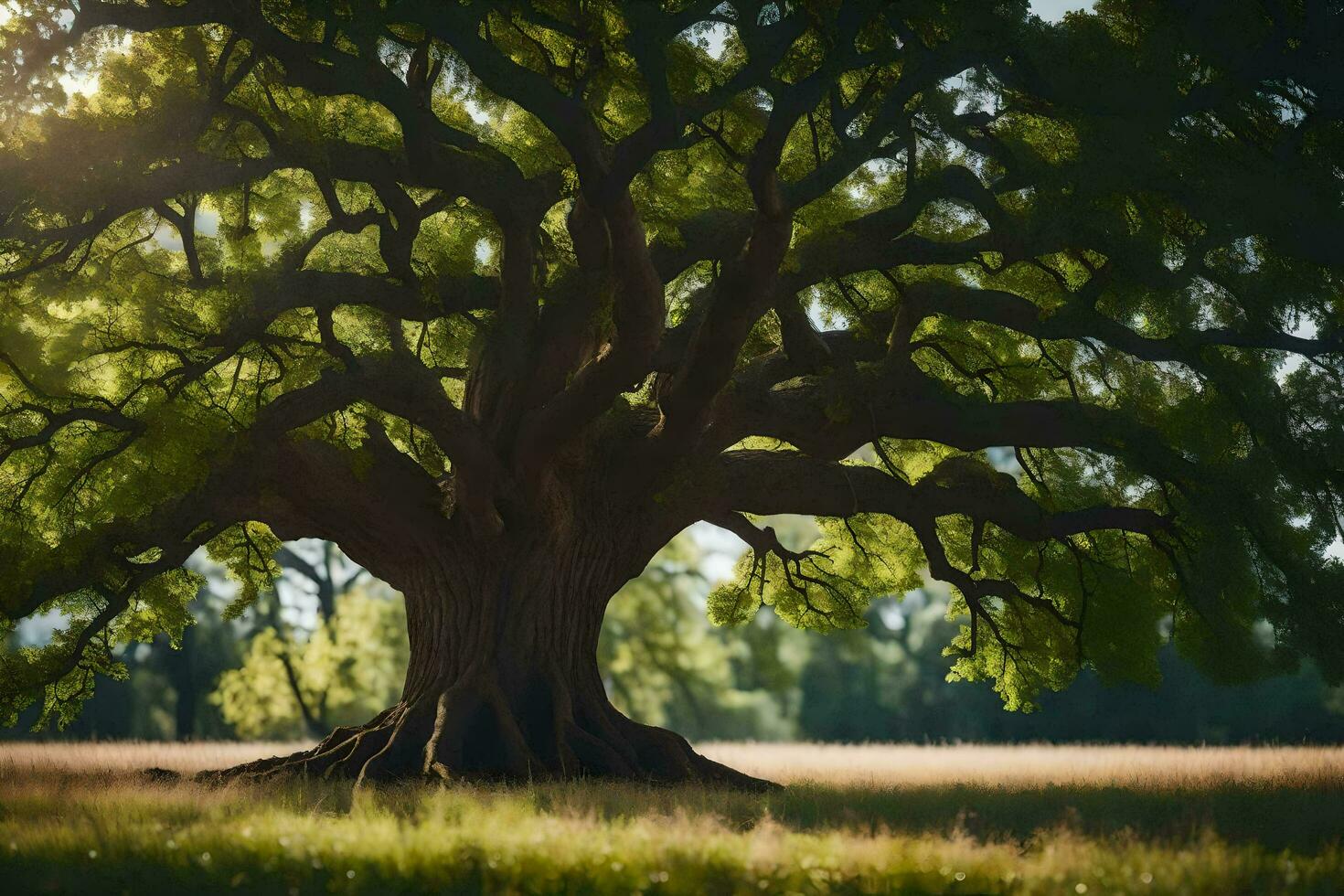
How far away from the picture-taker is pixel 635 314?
37.0ft

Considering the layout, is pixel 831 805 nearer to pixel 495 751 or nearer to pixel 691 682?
pixel 495 751

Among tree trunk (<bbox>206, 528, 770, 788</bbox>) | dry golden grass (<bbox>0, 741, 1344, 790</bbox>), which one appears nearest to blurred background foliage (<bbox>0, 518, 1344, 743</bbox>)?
dry golden grass (<bbox>0, 741, 1344, 790</bbox>)

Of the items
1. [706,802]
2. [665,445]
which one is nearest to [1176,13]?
[665,445]

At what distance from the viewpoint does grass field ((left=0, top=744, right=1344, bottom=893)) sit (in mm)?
6863

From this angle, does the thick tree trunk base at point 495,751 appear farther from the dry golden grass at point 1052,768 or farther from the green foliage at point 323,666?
the green foliage at point 323,666

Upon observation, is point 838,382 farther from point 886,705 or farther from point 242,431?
point 886,705

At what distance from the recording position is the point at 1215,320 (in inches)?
446

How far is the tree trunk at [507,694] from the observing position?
1298cm

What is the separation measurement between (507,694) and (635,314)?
489 cm

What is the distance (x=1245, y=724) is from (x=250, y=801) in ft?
118

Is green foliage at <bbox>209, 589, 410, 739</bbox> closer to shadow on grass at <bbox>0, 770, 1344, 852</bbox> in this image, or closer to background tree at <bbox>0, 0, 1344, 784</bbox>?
background tree at <bbox>0, 0, 1344, 784</bbox>

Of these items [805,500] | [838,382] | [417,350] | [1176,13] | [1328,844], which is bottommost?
[1328,844]

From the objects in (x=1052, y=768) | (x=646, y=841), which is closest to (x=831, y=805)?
(x=646, y=841)

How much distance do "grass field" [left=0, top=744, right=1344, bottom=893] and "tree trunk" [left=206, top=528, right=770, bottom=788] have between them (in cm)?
128
